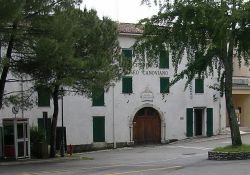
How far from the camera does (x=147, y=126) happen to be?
4319cm

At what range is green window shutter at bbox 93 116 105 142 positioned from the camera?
4006cm

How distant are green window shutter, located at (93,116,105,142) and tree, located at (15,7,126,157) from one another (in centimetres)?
986

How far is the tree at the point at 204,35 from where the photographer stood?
2305cm

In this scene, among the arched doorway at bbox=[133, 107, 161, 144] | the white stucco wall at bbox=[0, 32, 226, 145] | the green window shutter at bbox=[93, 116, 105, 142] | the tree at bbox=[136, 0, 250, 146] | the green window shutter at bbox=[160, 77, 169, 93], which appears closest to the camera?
the tree at bbox=[136, 0, 250, 146]

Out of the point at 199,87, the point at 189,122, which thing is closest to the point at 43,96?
the point at 189,122

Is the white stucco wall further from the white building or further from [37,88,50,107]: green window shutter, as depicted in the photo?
[37,88,50,107]: green window shutter

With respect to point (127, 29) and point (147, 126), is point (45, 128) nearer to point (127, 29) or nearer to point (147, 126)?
point (147, 126)

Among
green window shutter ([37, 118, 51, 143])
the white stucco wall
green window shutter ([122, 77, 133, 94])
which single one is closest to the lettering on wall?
the white stucco wall

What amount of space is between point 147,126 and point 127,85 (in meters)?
3.96

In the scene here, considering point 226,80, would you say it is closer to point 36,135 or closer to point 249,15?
point 249,15

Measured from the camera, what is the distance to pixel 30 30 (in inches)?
975

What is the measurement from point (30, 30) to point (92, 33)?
14.9 feet

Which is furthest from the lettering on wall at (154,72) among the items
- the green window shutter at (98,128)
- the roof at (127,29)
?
the green window shutter at (98,128)

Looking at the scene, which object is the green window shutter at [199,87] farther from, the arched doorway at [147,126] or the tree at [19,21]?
the tree at [19,21]
